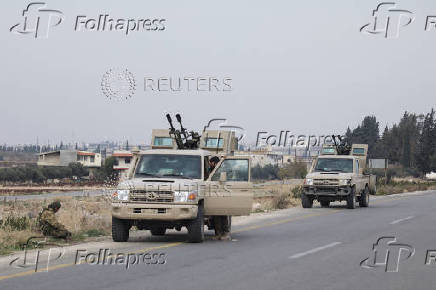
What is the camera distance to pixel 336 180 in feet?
95.5

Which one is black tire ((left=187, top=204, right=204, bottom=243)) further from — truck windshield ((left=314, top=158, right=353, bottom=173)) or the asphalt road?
truck windshield ((left=314, top=158, right=353, bottom=173))

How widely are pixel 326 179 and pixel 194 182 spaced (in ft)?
49.1

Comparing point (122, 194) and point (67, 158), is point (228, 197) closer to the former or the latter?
point (122, 194)

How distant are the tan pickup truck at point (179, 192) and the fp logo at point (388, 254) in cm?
306

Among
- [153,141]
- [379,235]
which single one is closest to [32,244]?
[153,141]

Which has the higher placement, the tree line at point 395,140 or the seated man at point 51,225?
the tree line at point 395,140

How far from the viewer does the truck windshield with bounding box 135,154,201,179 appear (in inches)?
627

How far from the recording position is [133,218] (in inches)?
579

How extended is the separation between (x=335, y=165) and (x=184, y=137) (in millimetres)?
13243

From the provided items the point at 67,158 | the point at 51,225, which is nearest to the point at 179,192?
the point at 51,225

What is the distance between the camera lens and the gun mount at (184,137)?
703 inches

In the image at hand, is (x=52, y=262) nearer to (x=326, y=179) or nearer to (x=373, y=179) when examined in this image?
(x=326, y=179)

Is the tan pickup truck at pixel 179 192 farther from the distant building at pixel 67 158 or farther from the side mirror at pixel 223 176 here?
the distant building at pixel 67 158

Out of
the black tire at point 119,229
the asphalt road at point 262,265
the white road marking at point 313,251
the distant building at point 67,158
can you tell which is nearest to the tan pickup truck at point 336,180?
the asphalt road at point 262,265
